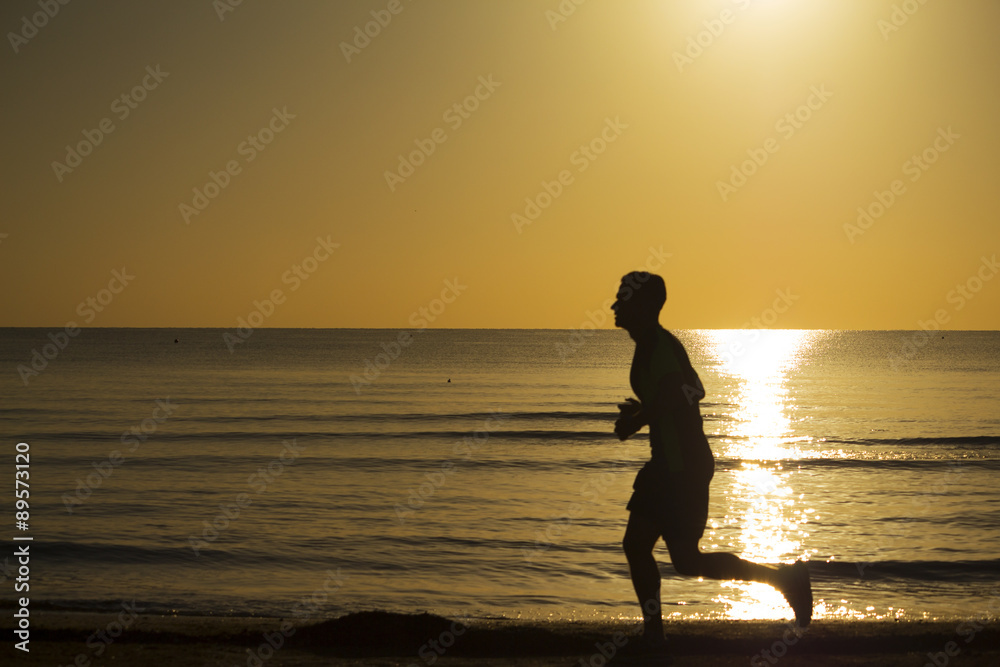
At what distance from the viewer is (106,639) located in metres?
4.99

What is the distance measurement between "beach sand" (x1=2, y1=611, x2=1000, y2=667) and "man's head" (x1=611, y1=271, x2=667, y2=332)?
1.73 m

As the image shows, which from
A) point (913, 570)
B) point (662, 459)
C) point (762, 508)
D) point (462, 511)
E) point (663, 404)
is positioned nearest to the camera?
point (663, 404)

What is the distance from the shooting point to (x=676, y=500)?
4.54 meters

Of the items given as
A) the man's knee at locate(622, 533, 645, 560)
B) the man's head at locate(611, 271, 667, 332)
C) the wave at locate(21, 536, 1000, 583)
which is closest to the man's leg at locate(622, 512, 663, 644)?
the man's knee at locate(622, 533, 645, 560)

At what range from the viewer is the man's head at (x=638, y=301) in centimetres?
471

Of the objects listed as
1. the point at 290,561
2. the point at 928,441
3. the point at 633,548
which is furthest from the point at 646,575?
the point at 928,441

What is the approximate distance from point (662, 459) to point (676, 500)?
0.21 meters

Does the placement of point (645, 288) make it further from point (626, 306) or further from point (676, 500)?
point (676, 500)

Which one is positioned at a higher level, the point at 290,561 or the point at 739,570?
the point at 290,561

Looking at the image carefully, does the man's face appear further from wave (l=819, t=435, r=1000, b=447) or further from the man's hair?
wave (l=819, t=435, r=1000, b=447)

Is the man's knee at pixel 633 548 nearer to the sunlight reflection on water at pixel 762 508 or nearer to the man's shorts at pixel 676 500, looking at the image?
the man's shorts at pixel 676 500

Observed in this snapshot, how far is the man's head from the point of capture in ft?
15.4

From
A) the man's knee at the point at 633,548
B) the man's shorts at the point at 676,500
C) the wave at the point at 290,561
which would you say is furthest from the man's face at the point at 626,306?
the wave at the point at 290,561

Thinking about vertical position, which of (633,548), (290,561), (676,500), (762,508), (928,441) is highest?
(928,441)
